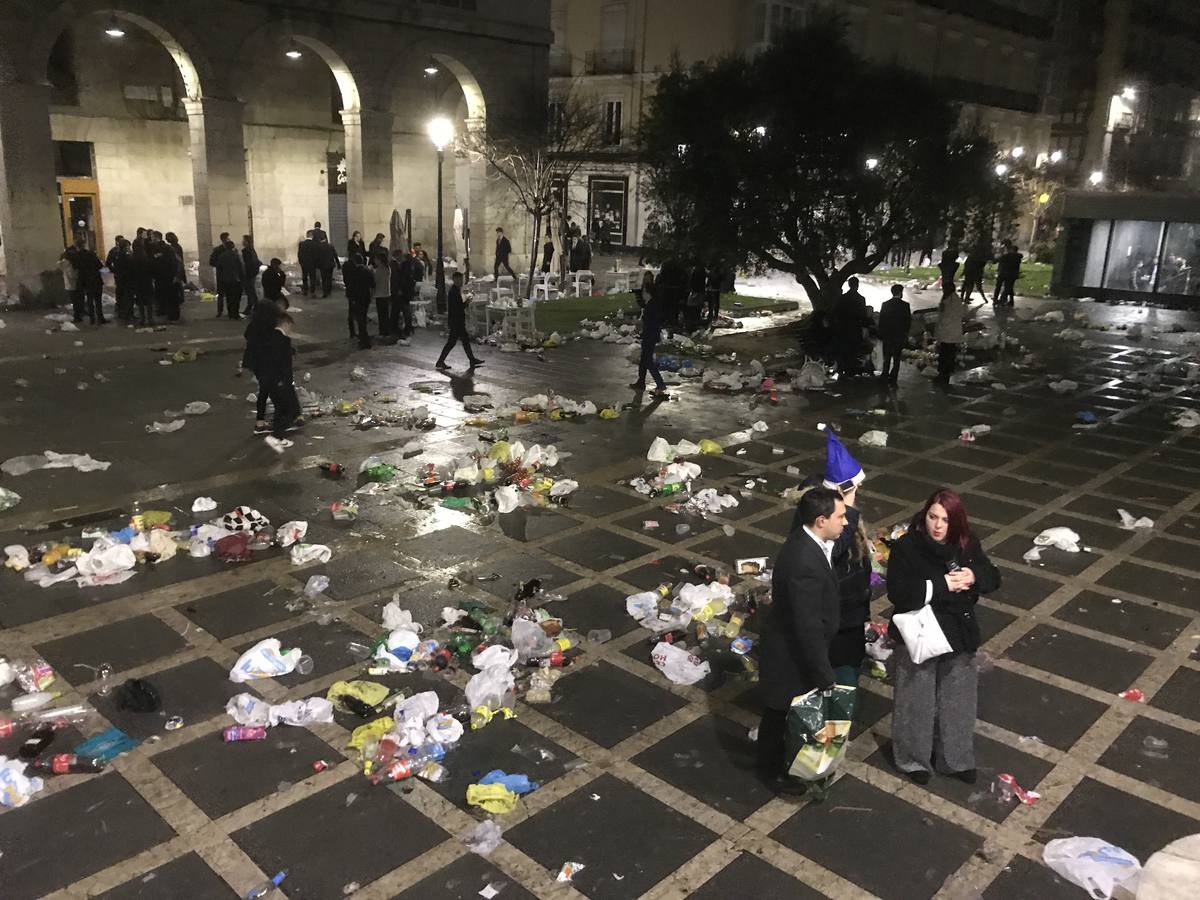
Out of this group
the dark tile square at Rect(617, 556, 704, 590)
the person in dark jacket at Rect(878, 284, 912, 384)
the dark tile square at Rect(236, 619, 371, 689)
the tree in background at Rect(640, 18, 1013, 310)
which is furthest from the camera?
Result: the tree in background at Rect(640, 18, 1013, 310)

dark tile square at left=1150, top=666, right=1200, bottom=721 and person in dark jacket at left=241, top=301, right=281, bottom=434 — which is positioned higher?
person in dark jacket at left=241, top=301, right=281, bottom=434

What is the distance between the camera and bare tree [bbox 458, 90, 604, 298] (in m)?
24.4

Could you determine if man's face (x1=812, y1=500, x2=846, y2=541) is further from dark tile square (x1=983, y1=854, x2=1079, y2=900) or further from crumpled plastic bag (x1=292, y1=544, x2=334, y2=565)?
crumpled plastic bag (x1=292, y1=544, x2=334, y2=565)

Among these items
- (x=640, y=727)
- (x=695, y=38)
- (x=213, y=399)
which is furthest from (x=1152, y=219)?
(x=640, y=727)

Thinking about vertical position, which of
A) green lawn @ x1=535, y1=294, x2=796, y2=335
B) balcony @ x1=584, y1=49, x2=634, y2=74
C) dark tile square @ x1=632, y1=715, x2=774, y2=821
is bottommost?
dark tile square @ x1=632, y1=715, x2=774, y2=821

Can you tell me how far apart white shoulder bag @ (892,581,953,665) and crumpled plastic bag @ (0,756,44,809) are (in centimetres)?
419

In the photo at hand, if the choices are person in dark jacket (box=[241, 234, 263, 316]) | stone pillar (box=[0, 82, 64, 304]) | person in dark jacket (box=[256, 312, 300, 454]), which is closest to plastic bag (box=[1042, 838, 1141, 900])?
person in dark jacket (box=[256, 312, 300, 454])

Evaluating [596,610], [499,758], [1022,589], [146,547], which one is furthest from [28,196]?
[1022,589]

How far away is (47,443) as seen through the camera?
9.94 metres

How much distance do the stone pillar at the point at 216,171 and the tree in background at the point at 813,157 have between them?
10716 millimetres

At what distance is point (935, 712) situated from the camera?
468 centimetres

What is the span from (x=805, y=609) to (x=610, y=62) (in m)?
40.2

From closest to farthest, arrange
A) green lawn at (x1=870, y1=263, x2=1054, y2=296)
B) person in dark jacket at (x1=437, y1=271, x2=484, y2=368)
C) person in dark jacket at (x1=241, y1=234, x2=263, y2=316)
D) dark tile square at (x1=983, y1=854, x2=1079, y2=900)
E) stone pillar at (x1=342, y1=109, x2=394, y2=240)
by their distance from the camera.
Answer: dark tile square at (x1=983, y1=854, x2=1079, y2=900) < person in dark jacket at (x1=437, y1=271, x2=484, y2=368) < person in dark jacket at (x1=241, y1=234, x2=263, y2=316) < stone pillar at (x1=342, y1=109, x2=394, y2=240) < green lawn at (x1=870, y1=263, x2=1054, y2=296)

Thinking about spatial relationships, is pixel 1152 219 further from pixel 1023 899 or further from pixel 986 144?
pixel 1023 899
